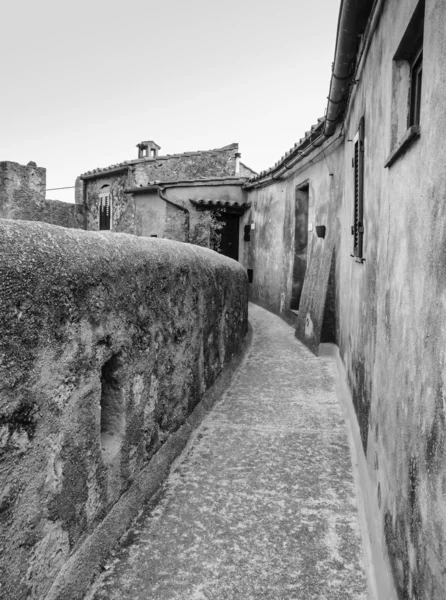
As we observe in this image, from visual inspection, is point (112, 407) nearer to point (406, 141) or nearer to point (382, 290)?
point (382, 290)

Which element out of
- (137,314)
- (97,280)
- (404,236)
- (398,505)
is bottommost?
(398,505)

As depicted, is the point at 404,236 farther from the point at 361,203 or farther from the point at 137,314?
the point at 361,203

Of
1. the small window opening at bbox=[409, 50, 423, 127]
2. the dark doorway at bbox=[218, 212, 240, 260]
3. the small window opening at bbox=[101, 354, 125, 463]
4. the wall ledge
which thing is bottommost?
the small window opening at bbox=[101, 354, 125, 463]

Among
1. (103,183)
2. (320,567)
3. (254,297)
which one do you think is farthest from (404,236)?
(103,183)

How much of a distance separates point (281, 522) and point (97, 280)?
1804 mm

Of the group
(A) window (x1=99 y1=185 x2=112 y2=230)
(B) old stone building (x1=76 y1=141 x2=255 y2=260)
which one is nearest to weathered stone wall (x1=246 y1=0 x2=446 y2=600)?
(B) old stone building (x1=76 y1=141 x2=255 y2=260)

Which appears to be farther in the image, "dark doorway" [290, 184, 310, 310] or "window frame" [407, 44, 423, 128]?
"dark doorway" [290, 184, 310, 310]

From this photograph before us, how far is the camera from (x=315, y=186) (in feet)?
28.4

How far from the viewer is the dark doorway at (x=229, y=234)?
15078 millimetres

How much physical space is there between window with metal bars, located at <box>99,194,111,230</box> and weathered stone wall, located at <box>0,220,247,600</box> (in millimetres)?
16100

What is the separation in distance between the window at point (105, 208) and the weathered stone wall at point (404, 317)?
15.6 metres

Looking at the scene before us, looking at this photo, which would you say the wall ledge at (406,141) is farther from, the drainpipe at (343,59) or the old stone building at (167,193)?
the old stone building at (167,193)

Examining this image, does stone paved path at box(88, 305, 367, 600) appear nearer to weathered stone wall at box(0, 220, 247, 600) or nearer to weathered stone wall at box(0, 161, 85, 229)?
weathered stone wall at box(0, 220, 247, 600)

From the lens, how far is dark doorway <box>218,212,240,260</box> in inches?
594
